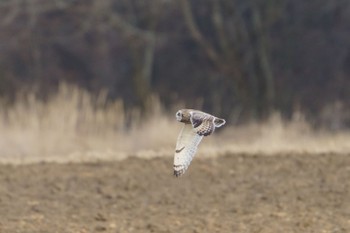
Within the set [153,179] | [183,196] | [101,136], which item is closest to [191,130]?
[183,196]

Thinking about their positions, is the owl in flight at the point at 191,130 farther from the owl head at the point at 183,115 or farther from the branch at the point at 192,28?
the branch at the point at 192,28

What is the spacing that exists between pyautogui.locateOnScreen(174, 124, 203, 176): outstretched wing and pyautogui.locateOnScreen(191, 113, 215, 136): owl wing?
0.20ft

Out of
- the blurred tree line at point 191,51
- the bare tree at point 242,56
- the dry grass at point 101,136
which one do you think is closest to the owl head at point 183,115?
the dry grass at point 101,136

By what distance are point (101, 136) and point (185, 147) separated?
8.98 meters

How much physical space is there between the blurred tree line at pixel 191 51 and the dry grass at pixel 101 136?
524cm

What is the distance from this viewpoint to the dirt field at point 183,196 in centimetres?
629

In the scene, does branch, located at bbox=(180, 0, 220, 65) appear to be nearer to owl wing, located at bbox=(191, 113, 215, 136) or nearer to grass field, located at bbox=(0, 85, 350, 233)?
grass field, located at bbox=(0, 85, 350, 233)

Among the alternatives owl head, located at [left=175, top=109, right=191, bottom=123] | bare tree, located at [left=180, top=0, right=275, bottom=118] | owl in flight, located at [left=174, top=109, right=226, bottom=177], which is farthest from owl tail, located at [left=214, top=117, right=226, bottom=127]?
bare tree, located at [left=180, top=0, right=275, bottom=118]

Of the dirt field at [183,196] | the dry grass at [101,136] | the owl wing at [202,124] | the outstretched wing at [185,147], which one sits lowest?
the outstretched wing at [185,147]

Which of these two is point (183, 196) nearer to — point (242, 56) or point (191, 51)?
point (242, 56)

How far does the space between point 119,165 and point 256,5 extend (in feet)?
36.8

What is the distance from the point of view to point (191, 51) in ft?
83.8

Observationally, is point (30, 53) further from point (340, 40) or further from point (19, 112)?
point (19, 112)

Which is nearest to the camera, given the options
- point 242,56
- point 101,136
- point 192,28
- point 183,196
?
point 183,196
